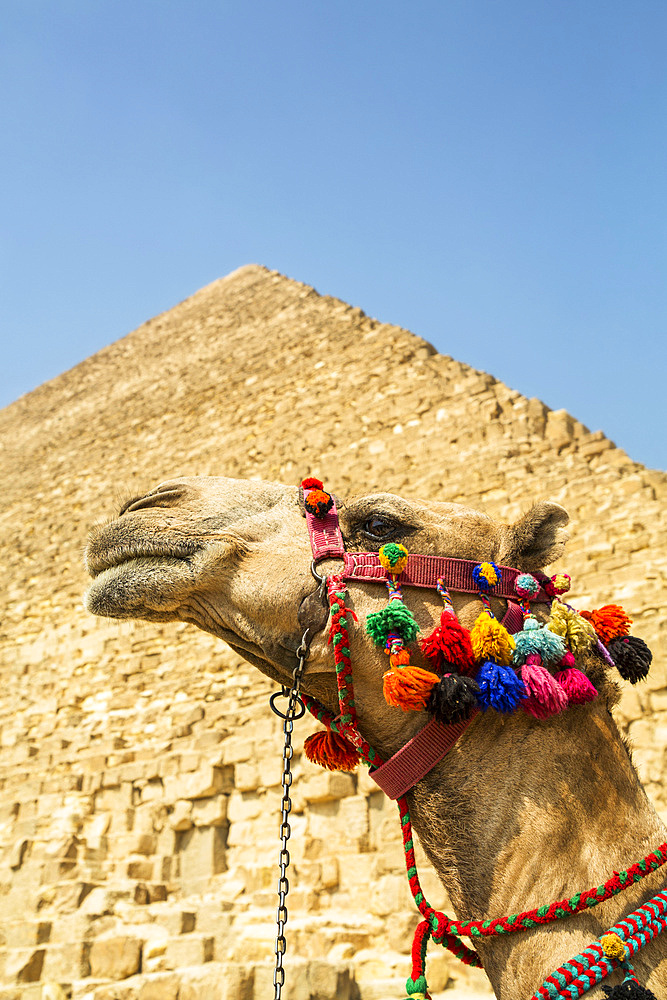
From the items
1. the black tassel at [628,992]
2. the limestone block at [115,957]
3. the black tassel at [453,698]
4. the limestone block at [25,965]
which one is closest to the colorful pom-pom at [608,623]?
the black tassel at [453,698]

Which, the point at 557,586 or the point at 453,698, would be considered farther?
the point at 557,586

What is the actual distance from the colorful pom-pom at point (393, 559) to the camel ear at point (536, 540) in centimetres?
26

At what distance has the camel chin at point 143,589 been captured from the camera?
174 cm

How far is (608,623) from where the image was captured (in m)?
1.88

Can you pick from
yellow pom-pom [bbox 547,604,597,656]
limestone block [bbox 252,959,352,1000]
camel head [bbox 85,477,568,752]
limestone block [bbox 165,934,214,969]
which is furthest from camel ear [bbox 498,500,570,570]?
limestone block [bbox 165,934,214,969]

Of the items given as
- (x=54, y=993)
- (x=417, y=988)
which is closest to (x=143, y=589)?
(x=417, y=988)

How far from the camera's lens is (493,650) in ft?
5.33

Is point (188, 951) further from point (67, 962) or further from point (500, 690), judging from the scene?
point (500, 690)

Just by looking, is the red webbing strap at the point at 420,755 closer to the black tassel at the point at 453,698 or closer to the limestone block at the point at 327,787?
the black tassel at the point at 453,698

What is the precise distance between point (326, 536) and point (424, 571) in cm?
25

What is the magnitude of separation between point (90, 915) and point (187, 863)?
67.2 inches

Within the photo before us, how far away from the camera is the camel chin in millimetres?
1744

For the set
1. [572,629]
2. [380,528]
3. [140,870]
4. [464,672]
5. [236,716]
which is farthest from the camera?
[236,716]

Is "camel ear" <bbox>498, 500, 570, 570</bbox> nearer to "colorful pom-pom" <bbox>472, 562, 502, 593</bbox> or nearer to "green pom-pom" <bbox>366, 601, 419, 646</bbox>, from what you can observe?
"colorful pom-pom" <bbox>472, 562, 502, 593</bbox>
